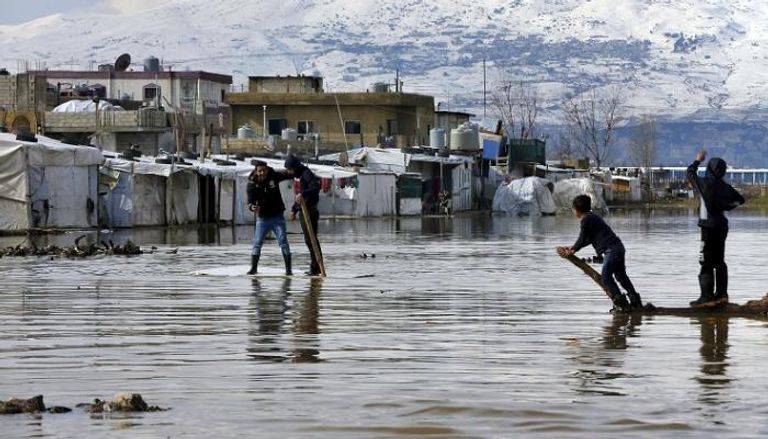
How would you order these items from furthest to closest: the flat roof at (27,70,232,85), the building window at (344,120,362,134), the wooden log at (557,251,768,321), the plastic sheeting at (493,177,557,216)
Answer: the flat roof at (27,70,232,85) < the building window at (344,120,362,134) < the plastic sheeting at (493,177,557,216) < the wooden log at (557,251,768,321)

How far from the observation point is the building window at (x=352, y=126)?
84.2 metres

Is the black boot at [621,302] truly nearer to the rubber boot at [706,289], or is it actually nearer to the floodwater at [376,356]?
the floodwater at [376,356]

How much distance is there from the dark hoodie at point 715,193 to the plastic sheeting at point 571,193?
58.9 meters

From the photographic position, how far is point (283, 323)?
48.4 feet

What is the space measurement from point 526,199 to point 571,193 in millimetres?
5781

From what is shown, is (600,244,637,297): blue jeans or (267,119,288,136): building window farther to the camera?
(267,119,288,136): building window

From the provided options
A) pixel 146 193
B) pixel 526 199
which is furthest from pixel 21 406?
pixel 526 199

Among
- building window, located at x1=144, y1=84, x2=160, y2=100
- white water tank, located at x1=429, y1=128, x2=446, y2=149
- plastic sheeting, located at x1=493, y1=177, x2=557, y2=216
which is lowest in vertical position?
plastic sheeting, located at x1=493, y1=177, x2=557, y2=216

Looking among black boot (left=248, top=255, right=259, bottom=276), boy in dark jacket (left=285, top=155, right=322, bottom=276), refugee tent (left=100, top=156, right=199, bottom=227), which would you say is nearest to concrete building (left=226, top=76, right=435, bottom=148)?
refugee tent (left=100, top=156, right=199, bottom=227)

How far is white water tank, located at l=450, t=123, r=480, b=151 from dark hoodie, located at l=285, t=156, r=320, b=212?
192ft

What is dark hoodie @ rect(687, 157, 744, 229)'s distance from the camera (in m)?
16.2

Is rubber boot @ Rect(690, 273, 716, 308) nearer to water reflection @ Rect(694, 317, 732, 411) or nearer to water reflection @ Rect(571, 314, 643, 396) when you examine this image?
water reflection @ Rect(694, 317, 732, 411)

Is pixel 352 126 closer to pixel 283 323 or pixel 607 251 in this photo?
pixel 607 251

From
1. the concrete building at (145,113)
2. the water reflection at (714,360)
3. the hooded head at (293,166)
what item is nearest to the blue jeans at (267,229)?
the hooded head at (293,166)
